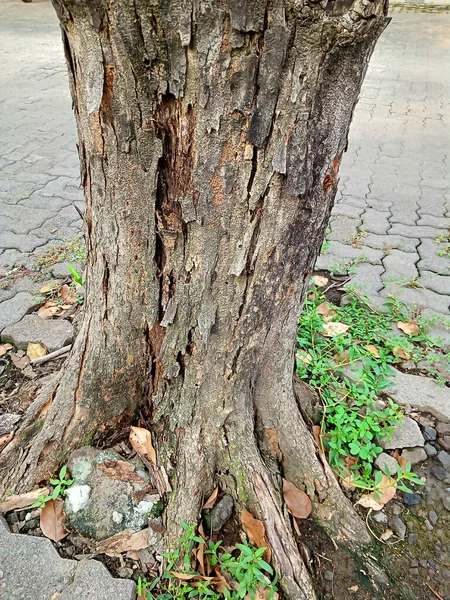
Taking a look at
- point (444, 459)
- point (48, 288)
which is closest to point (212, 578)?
point (444, 459)

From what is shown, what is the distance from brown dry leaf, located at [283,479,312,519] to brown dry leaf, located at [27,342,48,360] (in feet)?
4.48

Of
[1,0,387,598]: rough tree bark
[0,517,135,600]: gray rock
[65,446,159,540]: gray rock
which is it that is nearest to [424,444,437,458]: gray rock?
[1,0,387,598]: rough tree bark

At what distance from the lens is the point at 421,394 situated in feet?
7.32

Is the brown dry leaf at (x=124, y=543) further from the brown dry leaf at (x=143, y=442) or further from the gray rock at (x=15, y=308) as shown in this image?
the gray rock at (x=15, y=308)

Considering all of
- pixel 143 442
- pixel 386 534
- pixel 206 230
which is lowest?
pixel 386 534

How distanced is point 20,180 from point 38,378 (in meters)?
2.69

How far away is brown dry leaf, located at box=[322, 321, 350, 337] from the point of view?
97.4 inches

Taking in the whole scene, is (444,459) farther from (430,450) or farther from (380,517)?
(380,517)

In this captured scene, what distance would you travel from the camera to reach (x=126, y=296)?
4.83ft

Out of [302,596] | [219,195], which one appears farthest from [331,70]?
[302,596]

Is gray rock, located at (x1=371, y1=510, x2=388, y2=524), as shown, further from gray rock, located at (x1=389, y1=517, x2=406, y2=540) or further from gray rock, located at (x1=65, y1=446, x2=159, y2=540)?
gray rock, located at (x1=65, y1=446, x2=159, y2=540)

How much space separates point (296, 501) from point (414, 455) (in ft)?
1.95

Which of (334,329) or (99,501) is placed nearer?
(99,501)

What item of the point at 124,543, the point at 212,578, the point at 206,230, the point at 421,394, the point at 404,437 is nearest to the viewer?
the point at 206,230
